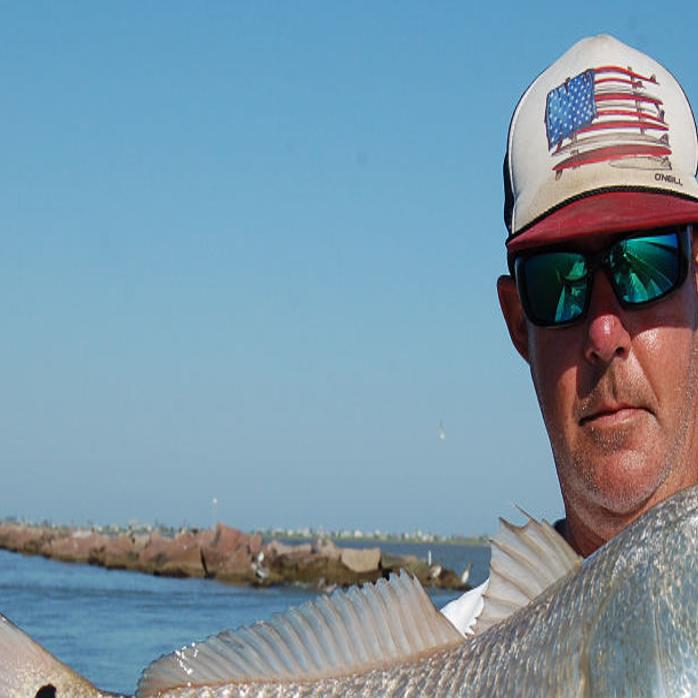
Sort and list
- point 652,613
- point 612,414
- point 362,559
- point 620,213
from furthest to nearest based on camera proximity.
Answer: point 362,559 → point 612,414 → point 620,213 → point 652,613

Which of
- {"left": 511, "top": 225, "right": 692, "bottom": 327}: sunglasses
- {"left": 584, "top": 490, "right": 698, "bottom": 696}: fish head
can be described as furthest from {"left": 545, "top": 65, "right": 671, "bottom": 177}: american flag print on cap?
{"left": 584, "top": 490, "right": 698, "bottom": 696}: fish head

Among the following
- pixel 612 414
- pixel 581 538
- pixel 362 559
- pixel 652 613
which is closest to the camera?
pixel 652 613

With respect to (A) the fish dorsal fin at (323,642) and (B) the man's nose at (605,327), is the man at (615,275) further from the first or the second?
(A) the fish dorsal fin at (323,642)

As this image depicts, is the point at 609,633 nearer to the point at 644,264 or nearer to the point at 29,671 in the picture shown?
the point at 29,671

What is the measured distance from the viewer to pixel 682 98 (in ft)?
11.3

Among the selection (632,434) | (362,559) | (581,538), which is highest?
(362,559)

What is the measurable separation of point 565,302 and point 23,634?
1.67m

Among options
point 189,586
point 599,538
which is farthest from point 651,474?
point 189,586

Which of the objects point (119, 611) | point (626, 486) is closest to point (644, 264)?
point (626, 486)

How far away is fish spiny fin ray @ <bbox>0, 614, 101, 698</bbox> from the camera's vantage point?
2289 millimetres

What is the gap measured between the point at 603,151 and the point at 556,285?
0.36m

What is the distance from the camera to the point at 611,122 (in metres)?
3.31

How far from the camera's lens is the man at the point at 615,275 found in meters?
3.25

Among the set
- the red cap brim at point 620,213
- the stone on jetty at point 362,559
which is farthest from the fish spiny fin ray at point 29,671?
the stone on jetty at point 362,559
